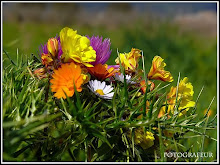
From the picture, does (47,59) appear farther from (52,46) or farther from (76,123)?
(76,123)

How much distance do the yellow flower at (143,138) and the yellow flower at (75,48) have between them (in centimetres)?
13

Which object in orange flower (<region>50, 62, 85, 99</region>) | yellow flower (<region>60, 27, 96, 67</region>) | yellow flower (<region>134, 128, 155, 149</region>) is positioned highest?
yellow flower (<region>60, 27, 96, 67</region>)

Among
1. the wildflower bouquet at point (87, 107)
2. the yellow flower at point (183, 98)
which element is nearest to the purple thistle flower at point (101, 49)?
the wildflower bouquet at point (87, 107)

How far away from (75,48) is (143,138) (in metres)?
0.18

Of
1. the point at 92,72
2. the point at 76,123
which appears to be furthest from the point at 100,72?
the point at 76,123

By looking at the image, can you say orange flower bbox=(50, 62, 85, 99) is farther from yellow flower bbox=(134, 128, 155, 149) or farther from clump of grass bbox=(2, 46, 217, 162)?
yellow flower bbox=(134, 128, 155, 149)

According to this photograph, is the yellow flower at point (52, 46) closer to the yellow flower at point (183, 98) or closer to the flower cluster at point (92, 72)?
the flower cluster at point (92, 72)

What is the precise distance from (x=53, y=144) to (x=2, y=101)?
0.32 feet

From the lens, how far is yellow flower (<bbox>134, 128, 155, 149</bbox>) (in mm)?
558

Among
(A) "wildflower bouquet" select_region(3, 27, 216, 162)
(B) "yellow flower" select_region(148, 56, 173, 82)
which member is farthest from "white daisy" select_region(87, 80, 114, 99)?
(B) "yellow flower" select_region(148, 56, 173, 82)

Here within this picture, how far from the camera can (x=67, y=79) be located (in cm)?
52

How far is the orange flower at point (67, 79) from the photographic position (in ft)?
1.67

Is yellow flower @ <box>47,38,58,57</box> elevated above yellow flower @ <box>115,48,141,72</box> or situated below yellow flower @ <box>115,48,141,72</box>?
above

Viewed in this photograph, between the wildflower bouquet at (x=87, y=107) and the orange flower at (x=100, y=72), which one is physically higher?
the orange flower at (x=100, y=72)
